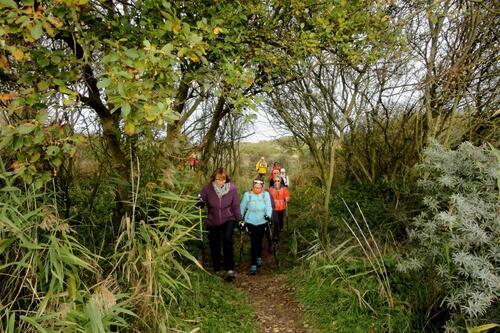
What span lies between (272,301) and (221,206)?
171 centimetres

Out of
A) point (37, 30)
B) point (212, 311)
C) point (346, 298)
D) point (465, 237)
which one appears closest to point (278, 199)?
point (346, 298)

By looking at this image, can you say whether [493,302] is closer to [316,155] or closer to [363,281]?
[363,281]

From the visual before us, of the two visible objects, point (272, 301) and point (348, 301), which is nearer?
point (348, 301)

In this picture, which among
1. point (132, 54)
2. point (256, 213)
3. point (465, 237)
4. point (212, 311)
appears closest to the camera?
point (132, 54)

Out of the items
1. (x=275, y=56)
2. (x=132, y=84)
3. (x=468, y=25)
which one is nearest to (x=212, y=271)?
(x=275, y=56)

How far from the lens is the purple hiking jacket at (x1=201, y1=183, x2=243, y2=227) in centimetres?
683

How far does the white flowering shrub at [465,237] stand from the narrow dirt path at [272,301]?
166cm

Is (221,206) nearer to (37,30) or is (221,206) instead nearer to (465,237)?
(465,237)

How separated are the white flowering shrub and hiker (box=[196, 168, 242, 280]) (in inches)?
117

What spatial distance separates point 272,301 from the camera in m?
6.29

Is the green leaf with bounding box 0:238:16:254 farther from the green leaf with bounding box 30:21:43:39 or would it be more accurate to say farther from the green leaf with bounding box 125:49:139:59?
the green leaf with bounding box 125:49:139:59

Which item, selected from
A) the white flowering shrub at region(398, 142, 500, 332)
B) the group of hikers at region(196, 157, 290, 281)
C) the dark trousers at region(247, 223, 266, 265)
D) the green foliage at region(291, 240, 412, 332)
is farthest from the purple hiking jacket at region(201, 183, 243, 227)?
the white flowering shrub at region(398, 142, 500, 332)

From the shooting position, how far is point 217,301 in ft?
18.3

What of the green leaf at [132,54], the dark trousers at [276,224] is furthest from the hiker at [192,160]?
the dark trousers at [276,224]
